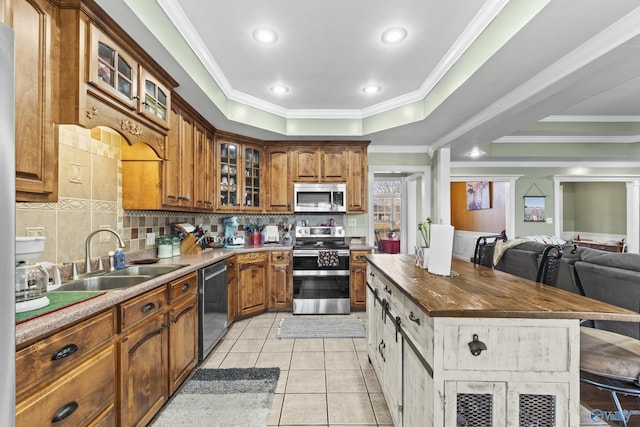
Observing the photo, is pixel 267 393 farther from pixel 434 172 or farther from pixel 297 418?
pixel 434 172

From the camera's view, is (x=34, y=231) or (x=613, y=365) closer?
(x=613, y=365)

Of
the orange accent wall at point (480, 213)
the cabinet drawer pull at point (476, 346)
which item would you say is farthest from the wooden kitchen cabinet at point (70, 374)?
the orange accent wall at point (480, 213)

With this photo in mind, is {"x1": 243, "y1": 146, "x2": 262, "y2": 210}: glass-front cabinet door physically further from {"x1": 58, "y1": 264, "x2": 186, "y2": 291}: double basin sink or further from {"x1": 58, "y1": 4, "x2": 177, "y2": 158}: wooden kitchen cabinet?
{"x1": 58, "y1": 264, "x2": 186, "y2": 291}: double basin sink

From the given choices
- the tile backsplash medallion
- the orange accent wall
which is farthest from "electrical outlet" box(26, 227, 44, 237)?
the orange accent wall

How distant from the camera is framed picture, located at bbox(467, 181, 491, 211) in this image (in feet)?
25.4

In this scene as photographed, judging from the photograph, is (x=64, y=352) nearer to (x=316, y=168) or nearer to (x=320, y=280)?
(x=320, y=280)

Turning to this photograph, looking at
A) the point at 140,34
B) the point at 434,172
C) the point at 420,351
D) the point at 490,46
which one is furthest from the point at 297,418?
the point at 434,172

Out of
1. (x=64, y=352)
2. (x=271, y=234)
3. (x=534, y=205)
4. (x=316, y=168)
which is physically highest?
(x=316, y=168)

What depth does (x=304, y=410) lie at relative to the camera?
1.99 metres

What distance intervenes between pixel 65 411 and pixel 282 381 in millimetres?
1499

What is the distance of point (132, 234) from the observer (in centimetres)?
259

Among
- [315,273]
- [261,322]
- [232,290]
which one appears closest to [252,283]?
[232,290]

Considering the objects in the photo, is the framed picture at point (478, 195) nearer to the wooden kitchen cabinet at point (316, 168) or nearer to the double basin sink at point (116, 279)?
the wooden kitchen cabinet at point (316, 168)

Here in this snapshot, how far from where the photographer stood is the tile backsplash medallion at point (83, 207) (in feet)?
5.66
